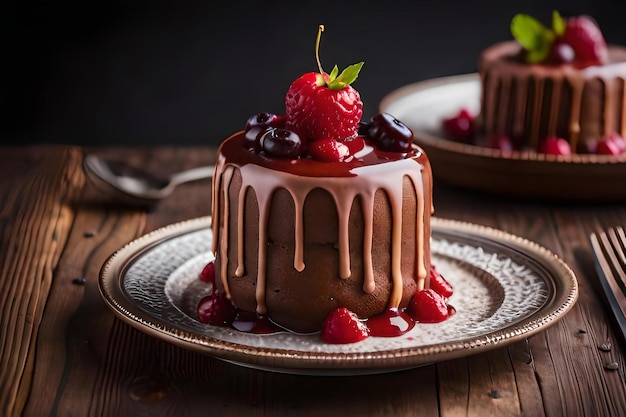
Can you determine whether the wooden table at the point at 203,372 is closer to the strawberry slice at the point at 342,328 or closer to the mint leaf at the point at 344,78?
the strawberry slice at the point at 342,328

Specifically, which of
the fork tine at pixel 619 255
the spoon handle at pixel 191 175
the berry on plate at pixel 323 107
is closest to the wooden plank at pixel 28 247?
the spoon handle at pixel 191 175

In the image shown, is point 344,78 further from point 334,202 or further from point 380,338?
point 380,338

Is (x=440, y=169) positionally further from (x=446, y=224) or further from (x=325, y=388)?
(x=325, y=388)

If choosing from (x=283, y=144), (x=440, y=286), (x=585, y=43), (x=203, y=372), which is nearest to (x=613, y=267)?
(x=440, y=286)

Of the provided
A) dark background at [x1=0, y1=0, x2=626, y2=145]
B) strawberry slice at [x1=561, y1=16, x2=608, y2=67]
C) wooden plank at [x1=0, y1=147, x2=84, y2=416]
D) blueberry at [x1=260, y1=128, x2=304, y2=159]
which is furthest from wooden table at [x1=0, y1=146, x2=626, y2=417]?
dark background at [x1=0, y1=0, x2=626, y2=145]

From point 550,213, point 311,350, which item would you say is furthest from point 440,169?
point 311,350

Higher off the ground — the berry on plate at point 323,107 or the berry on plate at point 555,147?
the berry on plate at point 323,107

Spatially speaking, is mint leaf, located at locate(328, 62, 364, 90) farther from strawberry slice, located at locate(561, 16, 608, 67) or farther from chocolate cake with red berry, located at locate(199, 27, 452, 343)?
strawberry slice, located at locate(561, 16, 608, 67)
